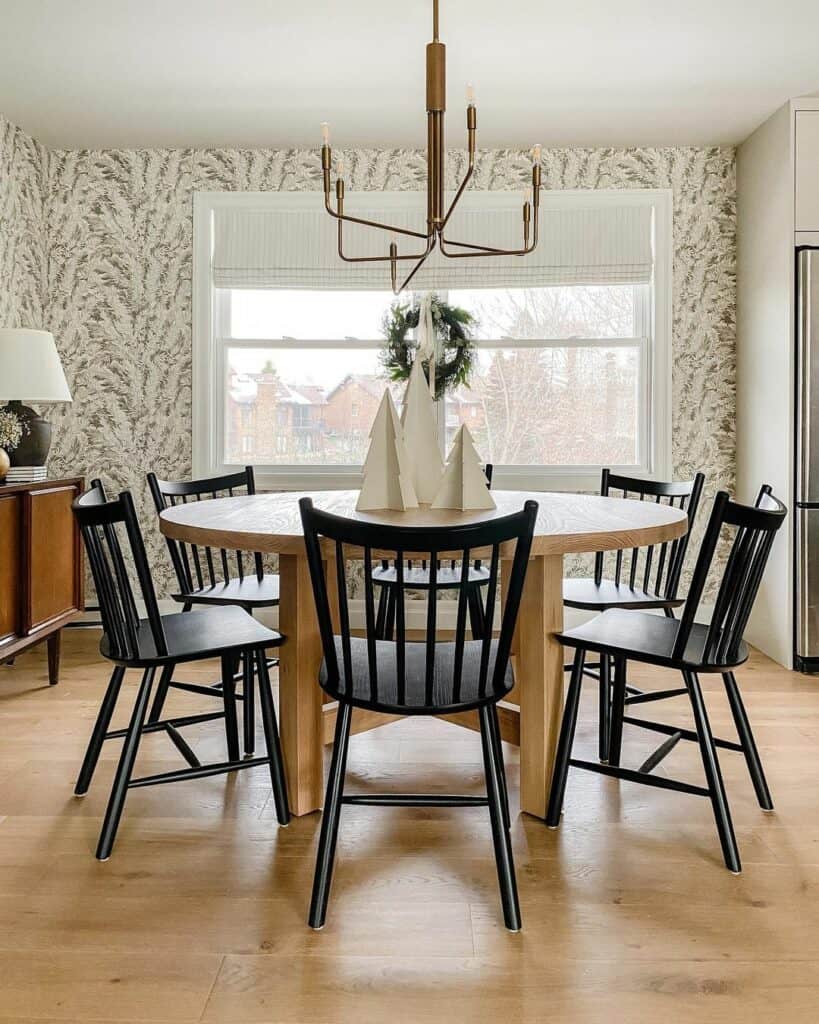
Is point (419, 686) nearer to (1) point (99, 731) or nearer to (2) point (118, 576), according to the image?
(2) point (118, 576)

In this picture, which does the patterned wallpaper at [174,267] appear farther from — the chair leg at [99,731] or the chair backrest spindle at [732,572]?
the chair backrest spindle at [732,572]

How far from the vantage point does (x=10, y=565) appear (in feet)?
10.8

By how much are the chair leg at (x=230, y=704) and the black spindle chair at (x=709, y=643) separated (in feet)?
3.17

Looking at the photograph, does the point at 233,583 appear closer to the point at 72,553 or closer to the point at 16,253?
the point at 72,553

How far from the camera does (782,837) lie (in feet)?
7.20

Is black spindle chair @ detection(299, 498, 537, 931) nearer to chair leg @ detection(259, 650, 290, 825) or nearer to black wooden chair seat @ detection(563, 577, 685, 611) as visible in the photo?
chair leg @ detection(259, 650, 290, 825)

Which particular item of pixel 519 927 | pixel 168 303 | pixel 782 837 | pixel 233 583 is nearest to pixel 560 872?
pixel 519 927

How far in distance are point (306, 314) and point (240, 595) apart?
2.18 metres

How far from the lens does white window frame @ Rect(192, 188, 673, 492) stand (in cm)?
449

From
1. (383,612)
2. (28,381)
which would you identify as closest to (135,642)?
(383,612)

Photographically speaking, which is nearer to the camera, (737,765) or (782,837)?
(782,837)

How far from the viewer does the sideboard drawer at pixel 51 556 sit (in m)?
3.39

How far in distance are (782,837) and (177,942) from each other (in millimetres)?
1483

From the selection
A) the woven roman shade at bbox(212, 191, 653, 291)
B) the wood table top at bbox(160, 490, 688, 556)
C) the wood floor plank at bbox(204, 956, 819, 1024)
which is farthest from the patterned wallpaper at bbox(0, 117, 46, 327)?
the wood floor plank at bbox(204, 956, 819, 1024)
